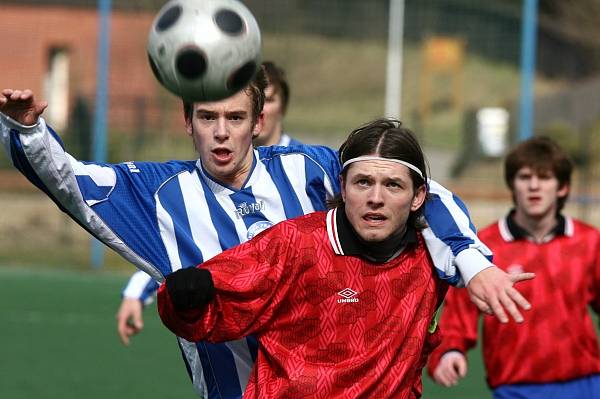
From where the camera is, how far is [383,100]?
15914mm

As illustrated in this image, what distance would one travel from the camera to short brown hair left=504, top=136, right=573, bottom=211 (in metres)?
5.44

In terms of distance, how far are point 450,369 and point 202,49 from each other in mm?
2252

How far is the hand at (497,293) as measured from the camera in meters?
3.33

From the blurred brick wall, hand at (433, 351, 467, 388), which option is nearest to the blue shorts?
hand at (433, 351, 467, 388)

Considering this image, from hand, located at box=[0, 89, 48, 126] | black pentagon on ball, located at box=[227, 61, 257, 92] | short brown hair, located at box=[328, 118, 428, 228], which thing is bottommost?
short brown hair, located at box=[328, 118, 428, 228]

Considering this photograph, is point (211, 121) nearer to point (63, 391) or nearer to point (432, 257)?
point (432, 257)

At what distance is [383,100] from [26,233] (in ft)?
16.9

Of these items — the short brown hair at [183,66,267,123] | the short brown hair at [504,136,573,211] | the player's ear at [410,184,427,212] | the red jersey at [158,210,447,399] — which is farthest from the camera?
the short brown hair at [504,136,573,211]

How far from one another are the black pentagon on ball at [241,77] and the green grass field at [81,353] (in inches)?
173

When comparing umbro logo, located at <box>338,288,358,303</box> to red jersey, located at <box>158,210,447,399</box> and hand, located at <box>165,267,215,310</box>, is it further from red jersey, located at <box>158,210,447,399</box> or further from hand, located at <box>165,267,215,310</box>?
hand, located at <box>165,267,215,310</box>

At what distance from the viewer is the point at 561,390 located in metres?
5.24

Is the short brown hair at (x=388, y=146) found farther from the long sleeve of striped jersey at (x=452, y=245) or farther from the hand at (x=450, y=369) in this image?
the hand at (x=450, y=369)

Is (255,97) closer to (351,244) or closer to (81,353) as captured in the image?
(351,244)

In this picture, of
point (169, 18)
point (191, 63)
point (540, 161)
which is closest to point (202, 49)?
point (191, 63)
